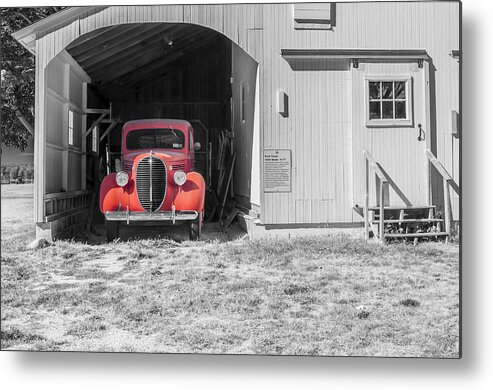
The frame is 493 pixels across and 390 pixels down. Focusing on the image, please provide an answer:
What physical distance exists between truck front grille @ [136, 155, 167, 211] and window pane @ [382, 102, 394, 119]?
264 centimetres

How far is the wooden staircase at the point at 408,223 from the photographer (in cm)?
492

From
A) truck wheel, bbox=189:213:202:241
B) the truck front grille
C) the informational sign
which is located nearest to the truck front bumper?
truck wheel, bbox=189:213:202:241

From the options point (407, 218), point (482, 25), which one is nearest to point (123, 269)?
point (407, 218)

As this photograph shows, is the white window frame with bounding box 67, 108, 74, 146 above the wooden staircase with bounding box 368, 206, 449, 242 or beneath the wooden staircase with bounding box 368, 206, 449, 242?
above

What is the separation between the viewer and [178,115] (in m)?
A: 8.86

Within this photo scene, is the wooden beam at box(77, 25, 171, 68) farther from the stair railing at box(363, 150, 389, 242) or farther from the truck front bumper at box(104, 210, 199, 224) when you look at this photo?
the stair railing at box(363, 150, 389, 242)

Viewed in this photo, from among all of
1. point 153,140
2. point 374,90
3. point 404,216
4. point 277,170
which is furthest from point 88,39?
point 404,216

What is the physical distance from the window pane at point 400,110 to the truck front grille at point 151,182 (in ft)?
9.08

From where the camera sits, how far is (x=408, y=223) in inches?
208

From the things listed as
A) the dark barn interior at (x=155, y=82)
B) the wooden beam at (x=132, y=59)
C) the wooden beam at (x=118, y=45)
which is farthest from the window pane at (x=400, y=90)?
the wooden beam at (x=118, y=45)

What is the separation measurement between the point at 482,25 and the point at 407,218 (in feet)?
6.84

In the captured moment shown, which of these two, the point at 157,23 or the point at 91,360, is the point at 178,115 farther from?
the point at 91,360

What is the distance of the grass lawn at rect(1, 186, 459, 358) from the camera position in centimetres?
400

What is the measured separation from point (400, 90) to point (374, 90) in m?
0.28
